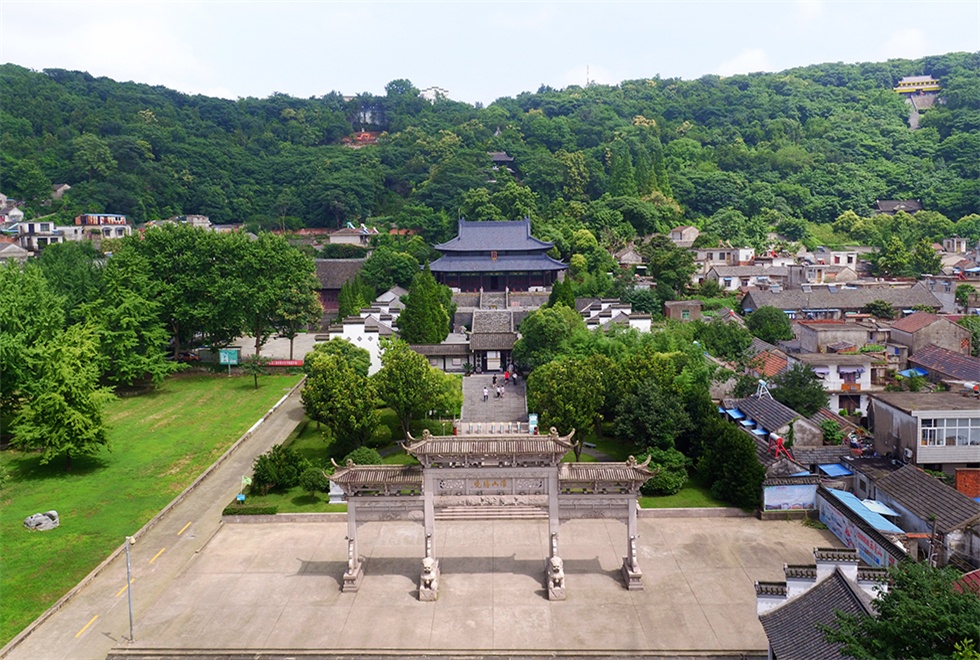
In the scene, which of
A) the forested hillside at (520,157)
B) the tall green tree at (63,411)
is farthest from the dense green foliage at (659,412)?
the forested hillside at (520,157)

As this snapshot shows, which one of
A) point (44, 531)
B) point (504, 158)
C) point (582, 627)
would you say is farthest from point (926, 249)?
point (44, 531)

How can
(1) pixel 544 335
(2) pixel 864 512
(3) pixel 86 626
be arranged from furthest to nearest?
(1) pixel 544 335 → (2) pixel 864 512 → (3) pixel 86 626

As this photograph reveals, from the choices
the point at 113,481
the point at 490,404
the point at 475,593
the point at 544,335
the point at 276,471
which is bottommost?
the point at 475,593

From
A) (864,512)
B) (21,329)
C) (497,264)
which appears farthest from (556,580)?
(497,264)

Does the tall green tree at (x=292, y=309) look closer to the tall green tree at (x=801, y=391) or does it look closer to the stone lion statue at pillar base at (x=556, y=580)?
the tall green tree at (x=801, y=391)

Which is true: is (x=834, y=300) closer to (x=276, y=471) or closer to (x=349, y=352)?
(x=349, y=352)

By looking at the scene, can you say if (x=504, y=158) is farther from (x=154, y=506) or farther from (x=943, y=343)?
(x=154, y=506)

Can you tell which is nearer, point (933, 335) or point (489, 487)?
point (489, 487)
